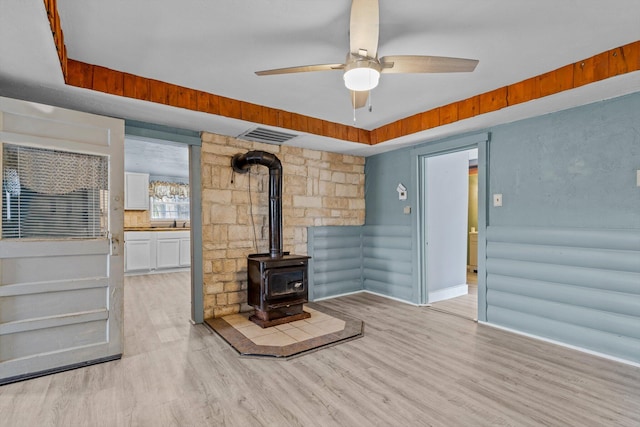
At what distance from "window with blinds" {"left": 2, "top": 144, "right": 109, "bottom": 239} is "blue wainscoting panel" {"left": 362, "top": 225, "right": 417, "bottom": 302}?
11.6 feet

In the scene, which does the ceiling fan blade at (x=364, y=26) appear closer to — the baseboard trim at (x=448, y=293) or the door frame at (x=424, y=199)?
the door frame at (x=424, y=199)

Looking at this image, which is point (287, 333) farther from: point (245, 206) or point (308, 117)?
point (308, 117)

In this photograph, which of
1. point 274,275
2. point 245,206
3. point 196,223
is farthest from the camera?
point 245,206

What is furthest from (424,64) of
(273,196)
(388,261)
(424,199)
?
(388,261)

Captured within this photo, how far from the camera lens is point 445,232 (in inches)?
191

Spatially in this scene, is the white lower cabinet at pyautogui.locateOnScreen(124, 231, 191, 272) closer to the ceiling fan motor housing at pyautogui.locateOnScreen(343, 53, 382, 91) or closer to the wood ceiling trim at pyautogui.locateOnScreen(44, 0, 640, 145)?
the wood ceiling trim at pyautogui.locateOnScreen(44, 0, 640, 145)

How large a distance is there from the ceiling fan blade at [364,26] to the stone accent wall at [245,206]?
8.05 feet

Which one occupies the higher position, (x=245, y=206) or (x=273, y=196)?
(x=273, y=196)

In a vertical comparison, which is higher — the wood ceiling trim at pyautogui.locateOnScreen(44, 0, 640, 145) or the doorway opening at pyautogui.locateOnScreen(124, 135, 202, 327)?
the wood ceiling trim at pyautogui.locateOnScreen(44, 0, 640, 145)

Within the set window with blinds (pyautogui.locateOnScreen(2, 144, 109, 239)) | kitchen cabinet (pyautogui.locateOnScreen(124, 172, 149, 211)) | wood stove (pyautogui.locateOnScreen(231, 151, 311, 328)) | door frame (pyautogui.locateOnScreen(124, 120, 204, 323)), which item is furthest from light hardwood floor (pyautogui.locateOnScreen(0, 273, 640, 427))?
kitchen cabinet (pyautogui.locateOnScreen(124, 172, 149, 211))

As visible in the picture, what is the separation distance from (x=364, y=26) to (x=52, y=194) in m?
2.63

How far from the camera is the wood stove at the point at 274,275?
138 inches

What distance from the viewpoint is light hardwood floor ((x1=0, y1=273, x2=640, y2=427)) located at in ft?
6.44

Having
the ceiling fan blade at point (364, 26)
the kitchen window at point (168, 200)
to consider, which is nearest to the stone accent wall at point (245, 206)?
the ceiling fan blade at point (364, 26)
